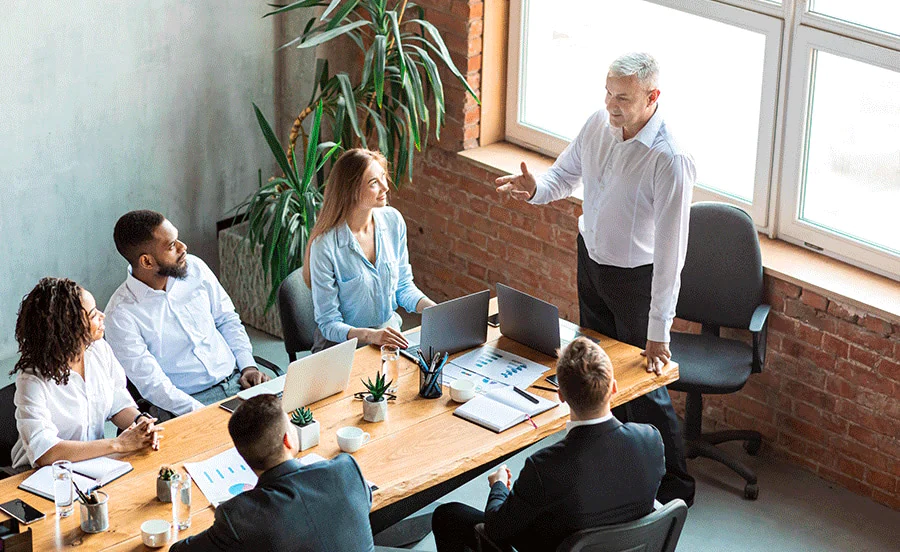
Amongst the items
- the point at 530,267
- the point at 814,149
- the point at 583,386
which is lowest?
the point at 530,267

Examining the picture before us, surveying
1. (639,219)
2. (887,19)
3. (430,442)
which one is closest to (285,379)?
(430,442)

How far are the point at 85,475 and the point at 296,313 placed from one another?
1.36 m

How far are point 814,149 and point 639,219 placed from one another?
42.7 inches

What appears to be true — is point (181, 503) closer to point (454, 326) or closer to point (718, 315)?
point (454, 326)

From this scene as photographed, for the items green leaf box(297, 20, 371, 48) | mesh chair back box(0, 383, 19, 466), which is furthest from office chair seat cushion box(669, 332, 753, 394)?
mesh chair back box(0, 383, 19, 466)

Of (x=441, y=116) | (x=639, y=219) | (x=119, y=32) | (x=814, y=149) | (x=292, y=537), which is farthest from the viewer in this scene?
(x=441, y=116)

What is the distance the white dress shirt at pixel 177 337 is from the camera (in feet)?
14.8

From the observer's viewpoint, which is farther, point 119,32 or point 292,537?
point 119,32

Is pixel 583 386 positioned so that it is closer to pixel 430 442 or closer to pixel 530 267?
pixel 430 442

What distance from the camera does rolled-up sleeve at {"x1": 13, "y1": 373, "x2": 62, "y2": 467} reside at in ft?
12.6

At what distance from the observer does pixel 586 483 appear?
337 centimetres

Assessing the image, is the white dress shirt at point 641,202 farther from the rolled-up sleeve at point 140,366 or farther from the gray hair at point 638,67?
the rolled-up sleeve at point 140,366

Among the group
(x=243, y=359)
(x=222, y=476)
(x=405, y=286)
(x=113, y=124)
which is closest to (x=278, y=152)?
(x=113, y=124)

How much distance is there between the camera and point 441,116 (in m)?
6.46
